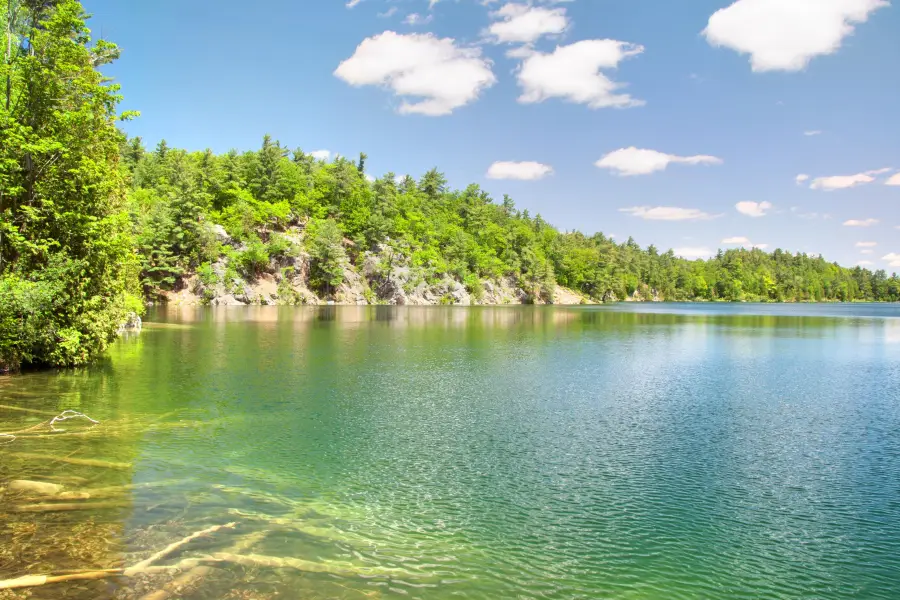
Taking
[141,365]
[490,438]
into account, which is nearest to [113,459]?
[490,438]

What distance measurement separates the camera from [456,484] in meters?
15.6

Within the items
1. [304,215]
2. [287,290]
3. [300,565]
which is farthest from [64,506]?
[304,215]

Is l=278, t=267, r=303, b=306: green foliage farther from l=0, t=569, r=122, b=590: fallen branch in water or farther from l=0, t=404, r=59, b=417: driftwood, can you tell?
l=0, t=569, r=122, b=590: fallen branch in water

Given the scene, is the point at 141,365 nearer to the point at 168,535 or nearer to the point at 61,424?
the point at 61,424

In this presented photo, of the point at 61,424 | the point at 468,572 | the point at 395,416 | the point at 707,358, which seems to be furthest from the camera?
the point at 707,358

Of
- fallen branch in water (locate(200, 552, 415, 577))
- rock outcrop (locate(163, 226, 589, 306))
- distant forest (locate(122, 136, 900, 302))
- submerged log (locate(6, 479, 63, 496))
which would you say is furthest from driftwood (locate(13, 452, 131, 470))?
rock outcrop (locate(163, 226, 589, 306))

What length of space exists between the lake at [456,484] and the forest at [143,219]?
17.4 feet

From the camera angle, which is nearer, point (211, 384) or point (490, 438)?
point (490, 438)

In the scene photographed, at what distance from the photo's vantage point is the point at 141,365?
1340 inches

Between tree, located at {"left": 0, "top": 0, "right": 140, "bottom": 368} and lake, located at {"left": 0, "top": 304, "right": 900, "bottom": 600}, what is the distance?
3.16 meters

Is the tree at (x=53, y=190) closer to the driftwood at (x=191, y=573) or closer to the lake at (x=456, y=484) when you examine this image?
the lake at (x=456, y=484)

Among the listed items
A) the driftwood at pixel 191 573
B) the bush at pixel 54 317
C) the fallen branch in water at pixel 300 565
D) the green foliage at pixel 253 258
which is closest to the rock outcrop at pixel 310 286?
the green foliage at pixel 253 258

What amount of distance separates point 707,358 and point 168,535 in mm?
44102

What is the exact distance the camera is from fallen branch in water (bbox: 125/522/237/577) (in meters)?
9.99
